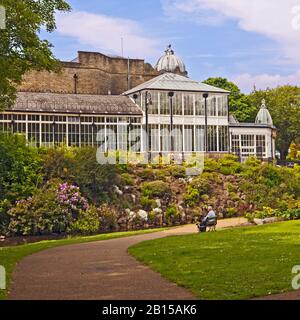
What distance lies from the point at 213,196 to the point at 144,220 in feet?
19.9

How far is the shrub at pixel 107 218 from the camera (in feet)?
110

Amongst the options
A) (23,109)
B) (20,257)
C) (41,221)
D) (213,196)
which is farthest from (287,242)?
(23,109)

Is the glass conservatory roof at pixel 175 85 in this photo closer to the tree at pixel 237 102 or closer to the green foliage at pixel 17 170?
the green foliage at pixel 17 170

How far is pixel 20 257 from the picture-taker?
18203 millimetres

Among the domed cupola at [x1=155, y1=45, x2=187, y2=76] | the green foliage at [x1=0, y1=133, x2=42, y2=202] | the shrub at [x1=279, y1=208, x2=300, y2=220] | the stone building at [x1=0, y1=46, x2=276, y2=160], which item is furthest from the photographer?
the domed cupola at [x1=155, y1=45, x2=187, y2=76]

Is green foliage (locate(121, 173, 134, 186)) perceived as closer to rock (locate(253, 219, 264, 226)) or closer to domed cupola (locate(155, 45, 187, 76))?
rock (locate(253, 219, 264, 226))

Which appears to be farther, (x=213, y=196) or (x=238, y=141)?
(x=238, y=141)

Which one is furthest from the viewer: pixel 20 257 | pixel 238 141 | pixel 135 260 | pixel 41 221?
pixel 238 141

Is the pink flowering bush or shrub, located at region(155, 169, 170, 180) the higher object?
shrub, located at region(155, 169, 170, 180)

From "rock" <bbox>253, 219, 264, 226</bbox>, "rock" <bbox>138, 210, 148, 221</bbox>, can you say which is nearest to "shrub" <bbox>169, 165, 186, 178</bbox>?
"rock" <bbox>138, 210, 148, 221</bbox>

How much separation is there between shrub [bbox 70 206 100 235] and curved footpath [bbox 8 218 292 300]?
1308 cm

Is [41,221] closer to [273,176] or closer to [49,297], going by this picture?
[273,176]

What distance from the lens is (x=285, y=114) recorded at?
70.7m

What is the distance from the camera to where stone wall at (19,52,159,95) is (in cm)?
5878
